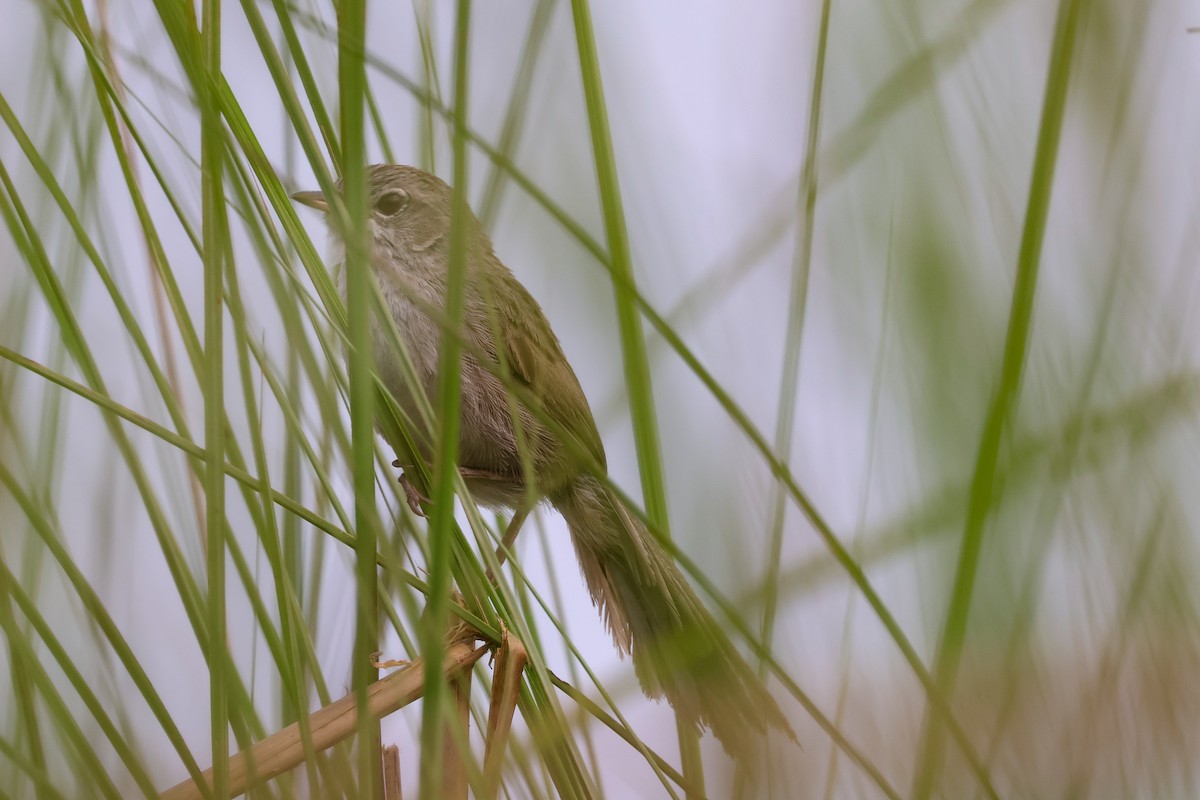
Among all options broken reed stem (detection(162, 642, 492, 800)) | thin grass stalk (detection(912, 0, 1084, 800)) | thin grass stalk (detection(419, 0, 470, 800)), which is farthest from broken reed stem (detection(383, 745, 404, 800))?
thin grass stalk (detection(912, 0, 1084, 800))

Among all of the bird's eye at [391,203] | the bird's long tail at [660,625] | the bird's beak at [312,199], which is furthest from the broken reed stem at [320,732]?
the bird's eye at [391,203]

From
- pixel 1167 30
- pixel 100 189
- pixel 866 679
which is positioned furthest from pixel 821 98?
pixel 100 189

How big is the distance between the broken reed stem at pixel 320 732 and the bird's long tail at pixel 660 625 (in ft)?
0.86

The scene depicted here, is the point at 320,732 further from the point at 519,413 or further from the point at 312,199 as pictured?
the point at 312,199

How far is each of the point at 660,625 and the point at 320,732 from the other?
33.4 inches

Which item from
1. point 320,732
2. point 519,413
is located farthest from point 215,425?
point 519,413

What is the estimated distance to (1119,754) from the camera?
2.26ft

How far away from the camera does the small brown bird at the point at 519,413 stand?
65.4 inches

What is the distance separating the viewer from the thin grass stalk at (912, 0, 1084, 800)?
68 centimetres

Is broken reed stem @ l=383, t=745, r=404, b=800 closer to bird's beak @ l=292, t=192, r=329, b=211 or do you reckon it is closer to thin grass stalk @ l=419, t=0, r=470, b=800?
thin grass stalk @ l=419, t=0, r=470, b=800

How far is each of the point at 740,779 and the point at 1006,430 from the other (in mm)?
324

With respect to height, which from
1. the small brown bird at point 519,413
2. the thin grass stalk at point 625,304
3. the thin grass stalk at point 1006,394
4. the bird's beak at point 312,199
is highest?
the bird's beak at point 312,199

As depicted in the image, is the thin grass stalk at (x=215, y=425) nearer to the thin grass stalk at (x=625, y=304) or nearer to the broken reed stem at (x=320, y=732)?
the broken reed stem at (x=320, y=732)

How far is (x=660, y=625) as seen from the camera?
1.68 meters
